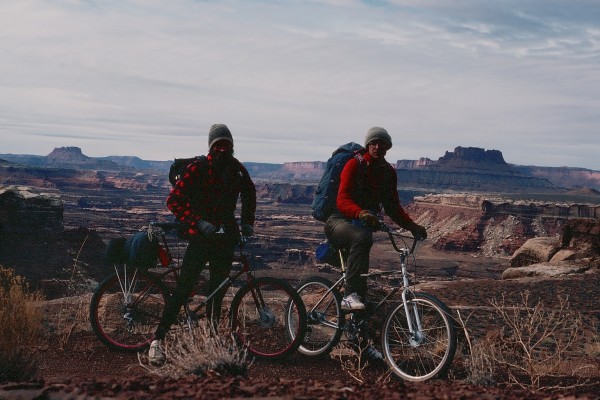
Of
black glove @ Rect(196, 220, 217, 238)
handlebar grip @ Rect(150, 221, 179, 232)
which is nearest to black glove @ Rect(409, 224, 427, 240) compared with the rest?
black glove @ Rect(196, 220, 217, 238)

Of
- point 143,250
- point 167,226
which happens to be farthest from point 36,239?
point 167,226

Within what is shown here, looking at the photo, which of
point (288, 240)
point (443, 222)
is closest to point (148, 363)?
point (288, 240)

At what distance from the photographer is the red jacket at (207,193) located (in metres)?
4.55

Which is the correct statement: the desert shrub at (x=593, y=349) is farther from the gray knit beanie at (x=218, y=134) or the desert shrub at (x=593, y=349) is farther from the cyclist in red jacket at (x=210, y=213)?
the gray knit beanie at (x=218, y=134)

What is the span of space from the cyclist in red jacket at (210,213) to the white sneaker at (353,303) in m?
0.88

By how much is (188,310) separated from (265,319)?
597 millimetres

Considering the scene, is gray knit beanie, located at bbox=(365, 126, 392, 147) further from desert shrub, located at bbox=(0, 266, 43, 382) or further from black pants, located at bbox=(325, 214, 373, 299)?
desert shrub, located at bbox=(0, 266, 43, 382)

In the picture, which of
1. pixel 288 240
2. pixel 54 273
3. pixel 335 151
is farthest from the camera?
pixel 288 240

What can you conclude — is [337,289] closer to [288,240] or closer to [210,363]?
[210,363]

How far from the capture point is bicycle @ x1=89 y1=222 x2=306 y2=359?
4633 mm

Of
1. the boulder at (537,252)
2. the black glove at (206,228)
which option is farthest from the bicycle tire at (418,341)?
the boulder at (537,252)

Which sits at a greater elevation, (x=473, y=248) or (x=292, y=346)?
(x=292, y=346)

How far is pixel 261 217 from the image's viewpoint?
108 meters

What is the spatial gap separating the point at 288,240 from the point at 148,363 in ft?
229
